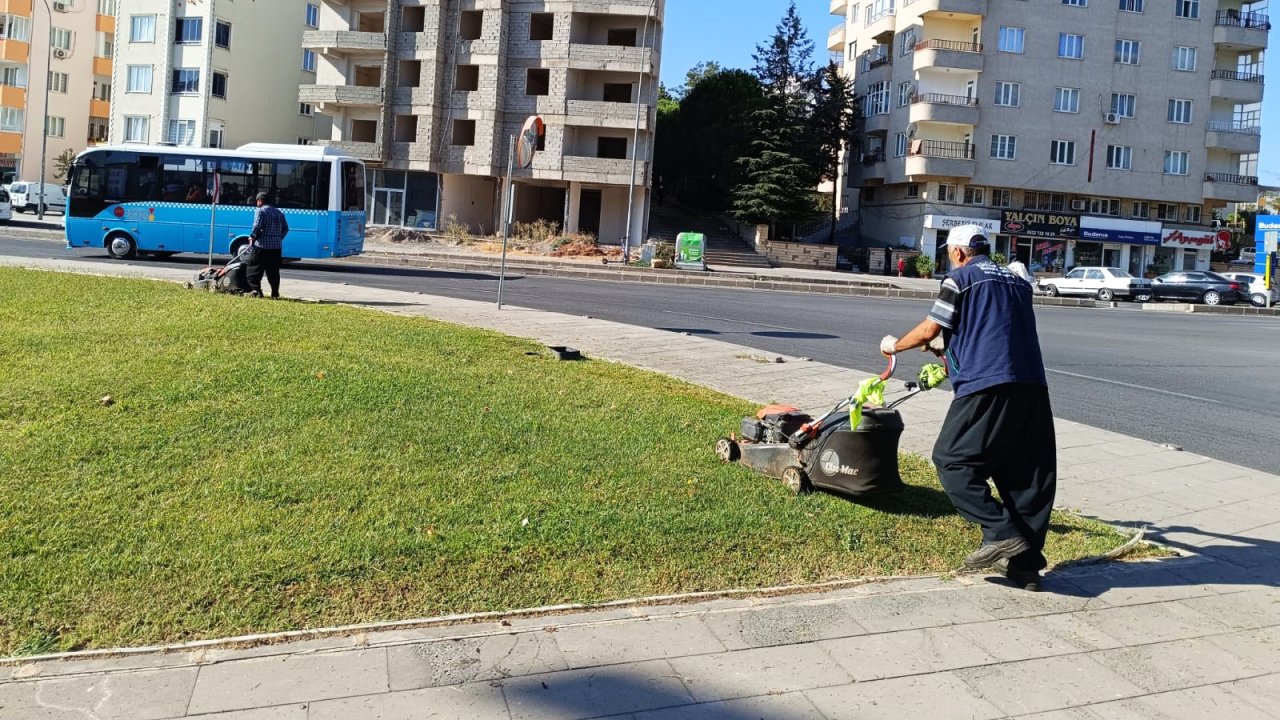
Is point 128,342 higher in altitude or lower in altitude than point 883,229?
lower

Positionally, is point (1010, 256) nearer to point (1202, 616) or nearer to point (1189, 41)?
point (1189, 41)

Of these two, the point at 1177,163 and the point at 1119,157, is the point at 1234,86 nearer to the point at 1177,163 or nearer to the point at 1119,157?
Result: the point at 1177,163

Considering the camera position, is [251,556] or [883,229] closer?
[251,556]

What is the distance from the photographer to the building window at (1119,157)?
182 ft

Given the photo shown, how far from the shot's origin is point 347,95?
169ft

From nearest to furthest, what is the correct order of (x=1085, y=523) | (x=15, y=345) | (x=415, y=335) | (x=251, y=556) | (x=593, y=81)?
(x=251, y=556), (x=1085, y=523), (x=15, y=345), (x=415, y=335), (x=593, y=81)

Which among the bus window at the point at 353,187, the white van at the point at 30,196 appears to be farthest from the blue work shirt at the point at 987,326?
the white van at the point at 30,196

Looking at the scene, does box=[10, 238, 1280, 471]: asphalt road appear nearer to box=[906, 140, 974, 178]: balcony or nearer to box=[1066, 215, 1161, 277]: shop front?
box=[906, 140, 974, 178]: balcony

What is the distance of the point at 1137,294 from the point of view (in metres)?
40.2

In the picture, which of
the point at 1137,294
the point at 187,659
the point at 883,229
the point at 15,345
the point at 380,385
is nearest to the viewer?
the point at 187,659

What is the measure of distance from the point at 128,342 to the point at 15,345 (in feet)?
2.69

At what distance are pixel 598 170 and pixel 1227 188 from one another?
34193 mm

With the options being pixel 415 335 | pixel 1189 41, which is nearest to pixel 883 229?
pixel 1189 41

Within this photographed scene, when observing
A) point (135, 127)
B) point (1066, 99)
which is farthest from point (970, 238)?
point (135, 127)
